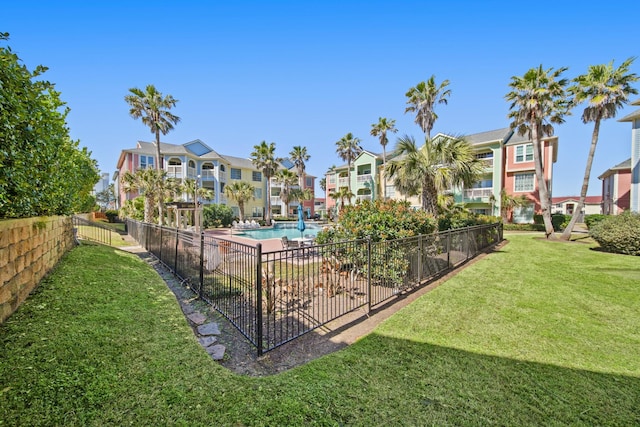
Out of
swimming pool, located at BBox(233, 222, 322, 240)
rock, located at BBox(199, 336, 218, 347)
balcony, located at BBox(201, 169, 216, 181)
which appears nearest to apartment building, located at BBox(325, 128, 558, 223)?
swimming pool, located at BBox(233, 222, 322, 240)

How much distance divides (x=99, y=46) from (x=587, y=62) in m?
25.4

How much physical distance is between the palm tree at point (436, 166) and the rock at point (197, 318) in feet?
28.7

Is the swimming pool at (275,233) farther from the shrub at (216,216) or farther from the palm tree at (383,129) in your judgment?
the palm tree at (383,129)

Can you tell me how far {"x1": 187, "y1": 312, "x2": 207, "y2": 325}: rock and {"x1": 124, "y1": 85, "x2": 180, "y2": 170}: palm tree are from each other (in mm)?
22072

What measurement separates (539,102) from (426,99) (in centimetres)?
983

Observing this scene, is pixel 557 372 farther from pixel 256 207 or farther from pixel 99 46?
pixel 256 207

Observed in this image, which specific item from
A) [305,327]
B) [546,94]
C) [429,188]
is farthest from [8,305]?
[546,94]

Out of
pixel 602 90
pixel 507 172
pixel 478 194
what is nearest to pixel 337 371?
pixel 602 90

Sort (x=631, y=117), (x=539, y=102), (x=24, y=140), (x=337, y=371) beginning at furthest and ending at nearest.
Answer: (x=631, y=117) → (x=539, y=102) → (x=24, y=140) → (x=337, y=371)

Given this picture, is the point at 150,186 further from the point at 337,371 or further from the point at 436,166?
the point at 337,371

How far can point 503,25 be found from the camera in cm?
947

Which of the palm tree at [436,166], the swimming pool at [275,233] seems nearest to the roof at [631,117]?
the palm tree at [436,166]

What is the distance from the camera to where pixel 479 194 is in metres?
28.2

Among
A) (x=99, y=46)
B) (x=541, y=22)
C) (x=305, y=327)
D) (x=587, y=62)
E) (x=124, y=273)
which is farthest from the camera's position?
(x=587, y=62)
